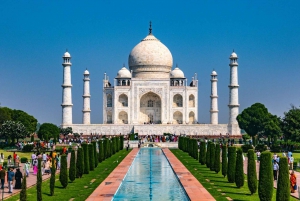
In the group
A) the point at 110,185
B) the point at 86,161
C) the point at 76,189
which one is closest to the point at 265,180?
the point at 110,185

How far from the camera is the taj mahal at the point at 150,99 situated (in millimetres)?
40875

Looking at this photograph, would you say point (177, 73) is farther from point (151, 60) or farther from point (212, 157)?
point (212, 157)

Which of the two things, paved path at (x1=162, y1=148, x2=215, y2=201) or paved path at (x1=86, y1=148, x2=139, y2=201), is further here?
paved path at (x1=162, y1=148, x2=215, y2=201)

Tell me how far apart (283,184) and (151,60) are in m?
36.2

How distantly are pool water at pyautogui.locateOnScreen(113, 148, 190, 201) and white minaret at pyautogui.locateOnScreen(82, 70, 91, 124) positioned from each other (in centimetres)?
2486

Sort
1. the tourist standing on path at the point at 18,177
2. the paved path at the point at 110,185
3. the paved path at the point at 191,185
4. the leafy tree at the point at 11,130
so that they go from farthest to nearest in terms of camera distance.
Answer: the leafy tree at the point at 11,130
the tourist standing on path at the point at 18,177
the paved path at the point at 191,185
the paved path at the point at 110,185

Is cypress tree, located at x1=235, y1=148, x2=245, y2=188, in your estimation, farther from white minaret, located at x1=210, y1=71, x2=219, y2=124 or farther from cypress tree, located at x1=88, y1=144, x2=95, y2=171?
white minaret, located at x1=210, y1=71, x2=219, y2=124


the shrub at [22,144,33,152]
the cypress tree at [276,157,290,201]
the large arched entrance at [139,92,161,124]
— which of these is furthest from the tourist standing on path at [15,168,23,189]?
the large arched entrance at [139,92,161,124]

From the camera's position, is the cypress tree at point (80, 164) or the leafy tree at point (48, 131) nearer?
the cypress tree at point (80, 164)

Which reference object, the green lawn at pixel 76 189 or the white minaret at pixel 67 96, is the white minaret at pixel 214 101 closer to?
the white minaret at pixel 67 96

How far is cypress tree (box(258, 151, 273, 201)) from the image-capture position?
11094 millimetres

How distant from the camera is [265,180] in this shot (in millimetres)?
11266

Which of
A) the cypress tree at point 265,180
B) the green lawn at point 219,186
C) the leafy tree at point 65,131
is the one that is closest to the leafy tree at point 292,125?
the green lawn at point 219,186

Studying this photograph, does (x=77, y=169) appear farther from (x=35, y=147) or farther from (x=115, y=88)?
(x=115, y=88)
